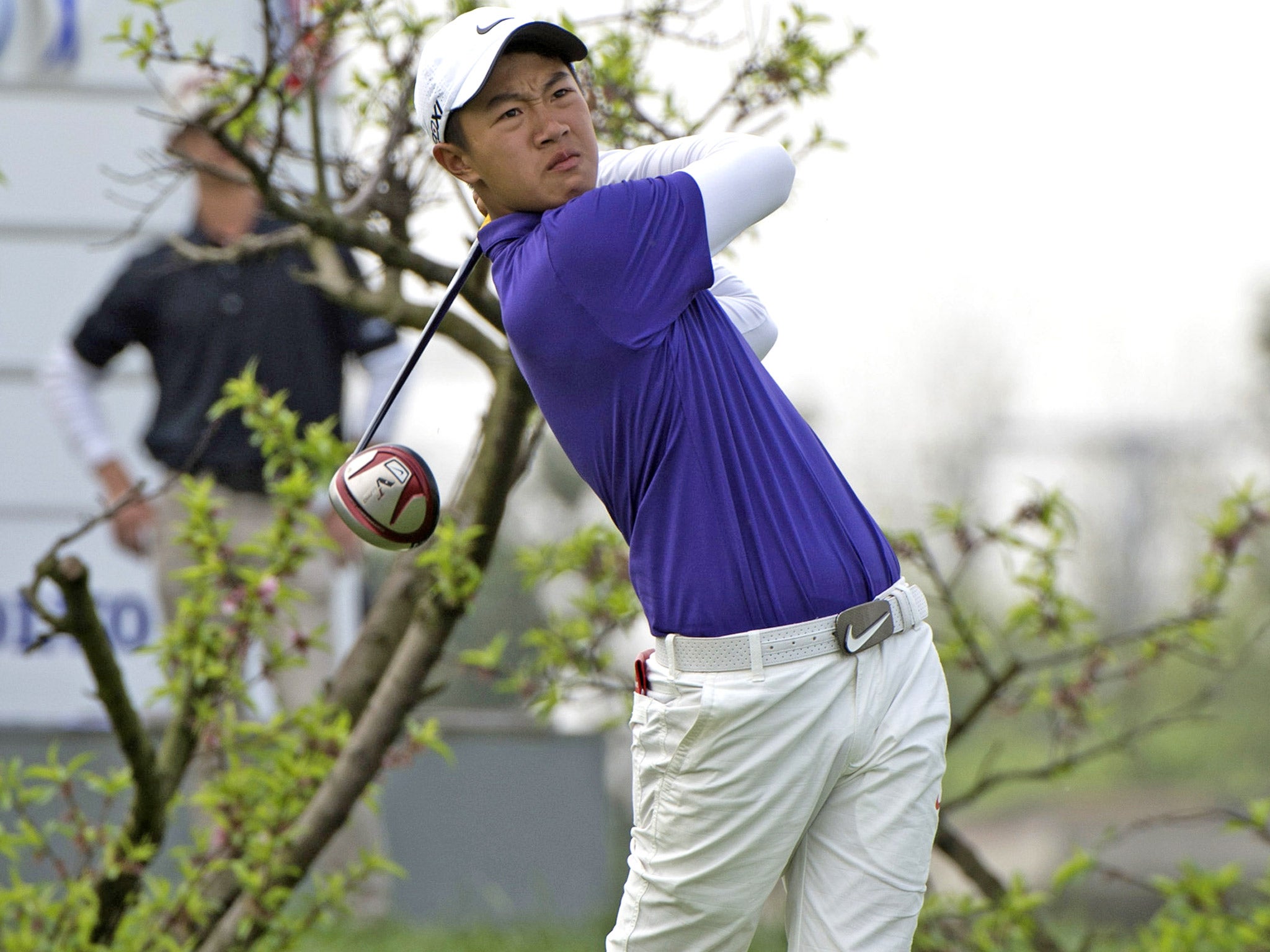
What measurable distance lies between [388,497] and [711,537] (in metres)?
0.50

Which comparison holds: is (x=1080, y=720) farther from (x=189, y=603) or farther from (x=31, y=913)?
(x=31, y=913)

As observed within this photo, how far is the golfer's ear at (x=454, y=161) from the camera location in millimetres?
2146

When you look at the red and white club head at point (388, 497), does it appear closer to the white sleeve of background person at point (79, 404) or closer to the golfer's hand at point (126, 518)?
the golfer's hand at point (126, 518)

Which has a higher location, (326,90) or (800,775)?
(326,90)

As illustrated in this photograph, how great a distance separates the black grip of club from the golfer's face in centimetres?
12

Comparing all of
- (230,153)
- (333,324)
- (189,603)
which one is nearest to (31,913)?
(189,603)

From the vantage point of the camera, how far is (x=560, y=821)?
5.14 m

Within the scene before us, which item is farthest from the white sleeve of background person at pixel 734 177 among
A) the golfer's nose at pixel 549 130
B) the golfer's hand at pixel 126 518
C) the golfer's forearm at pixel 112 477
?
the golfer's forearm at pixel 112 477

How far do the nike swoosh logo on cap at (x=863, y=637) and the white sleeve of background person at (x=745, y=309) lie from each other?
19.9 inches

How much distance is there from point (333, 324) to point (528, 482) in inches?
216

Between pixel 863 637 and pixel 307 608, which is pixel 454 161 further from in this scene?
pixel 307 608

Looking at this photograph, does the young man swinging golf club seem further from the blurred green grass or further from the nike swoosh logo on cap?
the blurred green grass

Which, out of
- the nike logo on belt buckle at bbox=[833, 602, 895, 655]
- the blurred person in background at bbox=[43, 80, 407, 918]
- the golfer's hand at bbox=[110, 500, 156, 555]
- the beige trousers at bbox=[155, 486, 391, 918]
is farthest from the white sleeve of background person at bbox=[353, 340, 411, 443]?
the nike logo on belt buckle at bbox=[833, 602, 895, 655]

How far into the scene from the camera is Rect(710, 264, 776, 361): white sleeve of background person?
2336 millimetres
